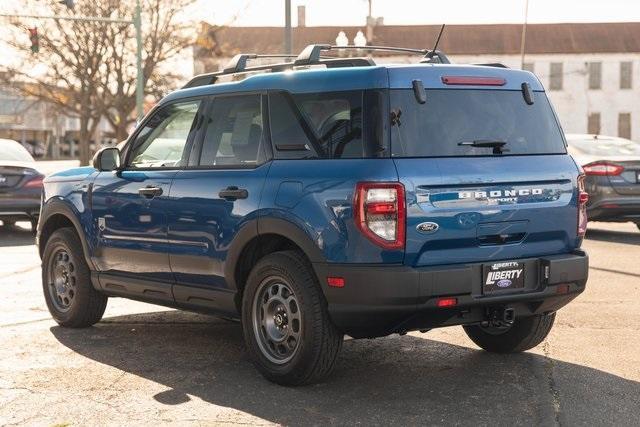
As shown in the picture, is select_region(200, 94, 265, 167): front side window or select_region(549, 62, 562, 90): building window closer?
select_region(200, 94, 265, 167): front side window

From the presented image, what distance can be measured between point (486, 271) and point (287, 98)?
154 centimetres

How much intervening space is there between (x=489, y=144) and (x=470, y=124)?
157mm

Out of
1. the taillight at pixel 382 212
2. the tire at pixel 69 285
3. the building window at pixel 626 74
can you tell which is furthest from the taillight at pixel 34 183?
the building window at pixel 626 74

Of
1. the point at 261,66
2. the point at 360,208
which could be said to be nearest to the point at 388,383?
the point at 360,208

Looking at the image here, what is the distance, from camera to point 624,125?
73125mm

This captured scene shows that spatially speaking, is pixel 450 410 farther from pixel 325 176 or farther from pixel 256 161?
pixel 256 161

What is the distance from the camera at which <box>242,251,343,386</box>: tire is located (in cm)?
552

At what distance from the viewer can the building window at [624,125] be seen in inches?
2857

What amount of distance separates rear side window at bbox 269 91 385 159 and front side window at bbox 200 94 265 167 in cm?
16

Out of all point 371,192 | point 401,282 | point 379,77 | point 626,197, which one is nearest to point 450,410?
point 401,282

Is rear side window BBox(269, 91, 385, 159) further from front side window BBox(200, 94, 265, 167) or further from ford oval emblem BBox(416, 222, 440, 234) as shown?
ford oval emblem BBox(416, 222, 440, 234)

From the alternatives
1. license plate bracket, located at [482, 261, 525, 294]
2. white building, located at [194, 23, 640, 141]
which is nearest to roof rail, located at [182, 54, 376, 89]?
license plate bracket, located at [482, 261, 525, 294]

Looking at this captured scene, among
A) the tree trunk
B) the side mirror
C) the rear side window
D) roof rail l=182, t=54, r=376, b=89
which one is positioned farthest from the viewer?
Result: the tree trunk

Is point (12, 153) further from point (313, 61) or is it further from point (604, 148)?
point (313, 61)
